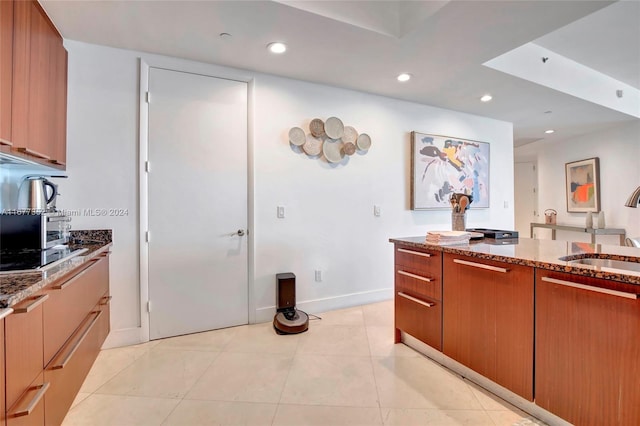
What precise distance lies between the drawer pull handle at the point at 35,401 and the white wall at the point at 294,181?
1.37 metres

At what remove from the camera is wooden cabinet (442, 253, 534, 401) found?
5.11 feet

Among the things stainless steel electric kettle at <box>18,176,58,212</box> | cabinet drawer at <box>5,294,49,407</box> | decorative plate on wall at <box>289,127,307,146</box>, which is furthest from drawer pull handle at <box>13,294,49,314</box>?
decorative plate on wall at <box>289,127,307,146</box>

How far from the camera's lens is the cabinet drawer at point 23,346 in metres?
0.97

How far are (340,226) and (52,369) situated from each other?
253 centimetres

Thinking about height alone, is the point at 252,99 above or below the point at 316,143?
above

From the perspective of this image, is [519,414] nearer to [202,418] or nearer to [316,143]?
[202,418]

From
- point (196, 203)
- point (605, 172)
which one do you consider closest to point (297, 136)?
point (196, 203)

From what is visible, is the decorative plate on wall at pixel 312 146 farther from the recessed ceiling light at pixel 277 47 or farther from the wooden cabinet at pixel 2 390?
the wooden cabinet at pixel 2 390

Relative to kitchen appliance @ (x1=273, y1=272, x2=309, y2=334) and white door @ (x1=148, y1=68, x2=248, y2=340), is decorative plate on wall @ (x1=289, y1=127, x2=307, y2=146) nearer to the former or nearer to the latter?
white door @ (x1=148, y1=68, x2=248, y2=340)

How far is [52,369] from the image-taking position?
50.4 inches

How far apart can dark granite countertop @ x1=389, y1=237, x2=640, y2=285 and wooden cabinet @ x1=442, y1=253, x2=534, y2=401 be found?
0.05 metres

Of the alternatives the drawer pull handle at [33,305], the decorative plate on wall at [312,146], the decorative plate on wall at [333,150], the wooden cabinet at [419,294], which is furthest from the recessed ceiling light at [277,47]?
the drawer pull handle at [33,305]

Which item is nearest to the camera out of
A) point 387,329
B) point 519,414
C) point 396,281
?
point 519,414

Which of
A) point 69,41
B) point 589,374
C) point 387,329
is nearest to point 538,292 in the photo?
A: point 589,374
